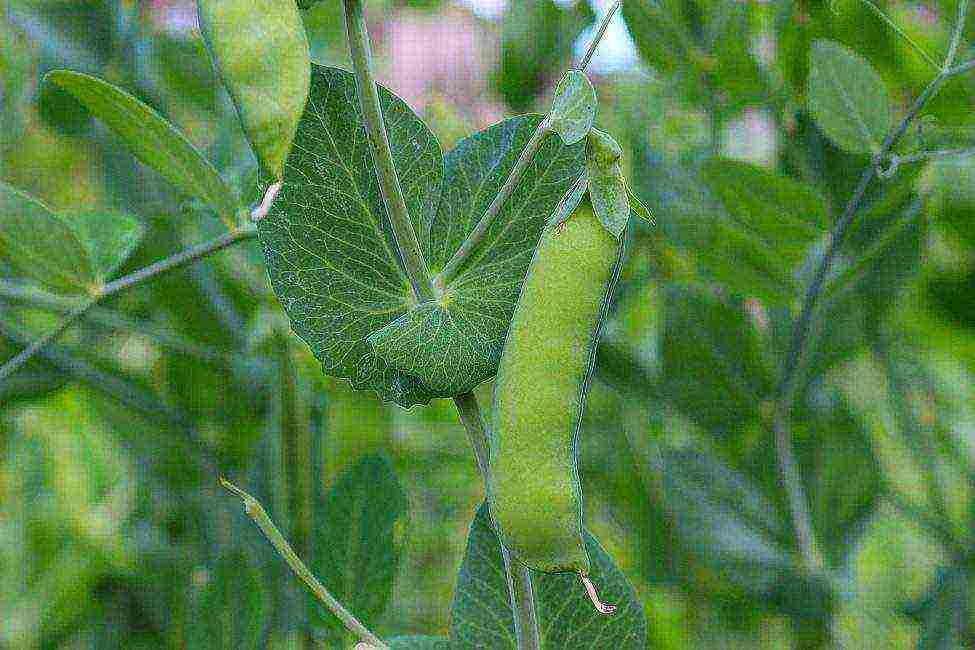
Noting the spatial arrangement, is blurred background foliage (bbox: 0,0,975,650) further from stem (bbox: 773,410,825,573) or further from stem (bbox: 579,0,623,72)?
stem (bbox: 579,0,623,72)

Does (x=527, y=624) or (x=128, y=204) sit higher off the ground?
(x=128, y=204)

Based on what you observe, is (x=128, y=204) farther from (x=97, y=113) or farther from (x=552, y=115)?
(x=552, y=115)

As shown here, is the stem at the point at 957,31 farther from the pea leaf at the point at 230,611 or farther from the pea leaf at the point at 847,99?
the pea leaf at the point at 230,611

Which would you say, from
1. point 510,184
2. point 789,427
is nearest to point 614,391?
point 789,427

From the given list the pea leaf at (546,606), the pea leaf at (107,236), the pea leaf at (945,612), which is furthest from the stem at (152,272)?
the pea leaf at (945,612)

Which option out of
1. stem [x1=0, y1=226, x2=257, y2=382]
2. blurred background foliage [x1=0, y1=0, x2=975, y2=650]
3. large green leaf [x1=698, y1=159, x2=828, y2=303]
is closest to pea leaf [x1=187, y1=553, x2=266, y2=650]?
blurred background foliage [x1=0, y1=0, x2=975, y2=650]

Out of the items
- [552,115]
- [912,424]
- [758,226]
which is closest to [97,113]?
[552,115]
